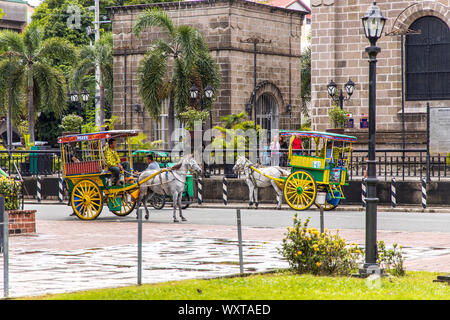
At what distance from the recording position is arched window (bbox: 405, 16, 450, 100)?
3269 cm

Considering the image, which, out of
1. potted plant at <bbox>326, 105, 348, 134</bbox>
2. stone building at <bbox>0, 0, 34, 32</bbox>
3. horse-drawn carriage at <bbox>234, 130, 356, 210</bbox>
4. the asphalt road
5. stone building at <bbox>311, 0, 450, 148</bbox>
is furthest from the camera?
stone building at <bbox>0, 0, 34, 32</bbox>

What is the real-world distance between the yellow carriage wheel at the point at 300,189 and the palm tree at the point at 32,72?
24678 millimetres

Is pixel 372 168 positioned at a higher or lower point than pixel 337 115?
lower

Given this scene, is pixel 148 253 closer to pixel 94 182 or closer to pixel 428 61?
pixel 94 182

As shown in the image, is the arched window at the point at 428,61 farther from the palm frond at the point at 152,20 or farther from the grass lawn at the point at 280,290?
the grass lawn at the point at 280,290

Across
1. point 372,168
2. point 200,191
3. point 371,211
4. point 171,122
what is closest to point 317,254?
point 371,211

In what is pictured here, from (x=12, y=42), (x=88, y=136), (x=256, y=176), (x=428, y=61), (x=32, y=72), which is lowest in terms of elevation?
Result: (x=256, y=176)

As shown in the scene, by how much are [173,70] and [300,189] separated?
608 inches

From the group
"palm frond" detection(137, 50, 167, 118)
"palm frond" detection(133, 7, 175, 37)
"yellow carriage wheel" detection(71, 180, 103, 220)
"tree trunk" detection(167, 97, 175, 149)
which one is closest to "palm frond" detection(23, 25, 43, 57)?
"tree trunk" detection(167, 97, 175, 149)

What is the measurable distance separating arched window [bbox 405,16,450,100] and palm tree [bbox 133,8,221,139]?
9309 mm

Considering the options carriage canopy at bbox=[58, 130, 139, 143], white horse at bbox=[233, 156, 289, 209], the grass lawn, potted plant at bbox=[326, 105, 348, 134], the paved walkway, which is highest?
potted plant at bbox=[326, 105, 348, 134]

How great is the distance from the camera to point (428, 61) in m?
32.9

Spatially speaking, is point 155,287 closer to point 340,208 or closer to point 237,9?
point 340,208

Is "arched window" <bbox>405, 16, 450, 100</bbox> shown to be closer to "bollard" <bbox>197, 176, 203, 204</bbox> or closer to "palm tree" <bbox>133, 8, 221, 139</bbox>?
"palm tree" <bbox>133, 8, 221, 139</bbox>
